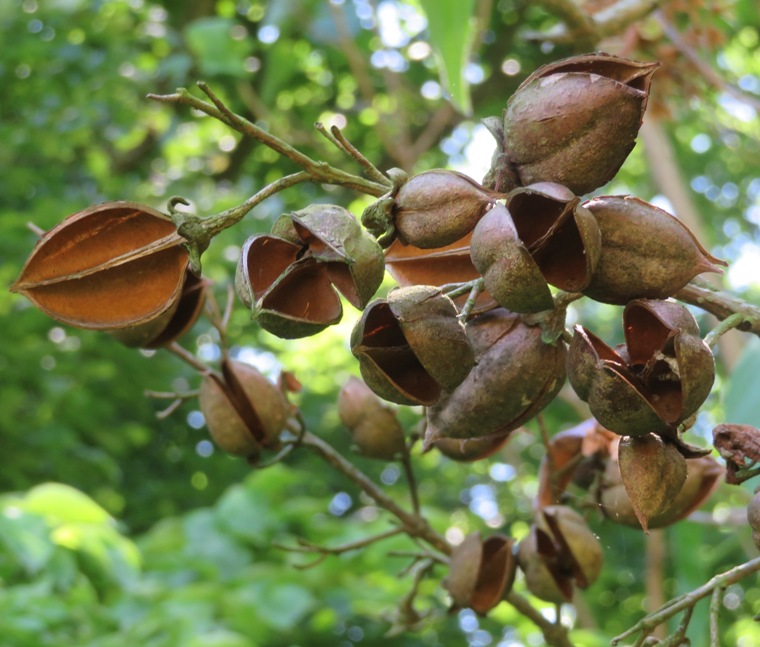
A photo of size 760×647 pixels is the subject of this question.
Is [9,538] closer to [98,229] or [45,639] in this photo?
[45,639]

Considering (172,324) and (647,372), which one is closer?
(647,372)

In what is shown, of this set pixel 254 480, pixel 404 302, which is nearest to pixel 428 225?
pixel 404 302

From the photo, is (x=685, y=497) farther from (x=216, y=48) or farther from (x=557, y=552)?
(x=216, y=48)

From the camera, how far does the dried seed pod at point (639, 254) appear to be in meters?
0.79

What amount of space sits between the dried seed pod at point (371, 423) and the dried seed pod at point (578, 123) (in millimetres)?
520

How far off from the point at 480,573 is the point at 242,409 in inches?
13.6

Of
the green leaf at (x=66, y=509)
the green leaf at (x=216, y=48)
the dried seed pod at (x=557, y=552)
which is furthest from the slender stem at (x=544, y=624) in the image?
the green leaf at (x=216, y=48)

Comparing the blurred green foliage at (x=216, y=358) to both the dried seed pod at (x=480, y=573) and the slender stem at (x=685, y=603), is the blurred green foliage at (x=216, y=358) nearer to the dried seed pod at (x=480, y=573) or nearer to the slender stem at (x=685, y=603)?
the dried seed pod at (x=480, y=573)

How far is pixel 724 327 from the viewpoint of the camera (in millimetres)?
808

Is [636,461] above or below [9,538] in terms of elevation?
above

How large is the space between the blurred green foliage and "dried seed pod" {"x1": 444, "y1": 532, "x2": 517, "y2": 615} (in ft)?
2.04

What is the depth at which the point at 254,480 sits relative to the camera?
10.4 ft

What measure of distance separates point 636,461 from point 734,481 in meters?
0.08

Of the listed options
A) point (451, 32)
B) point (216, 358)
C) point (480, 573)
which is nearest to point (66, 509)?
point (480, 573)
